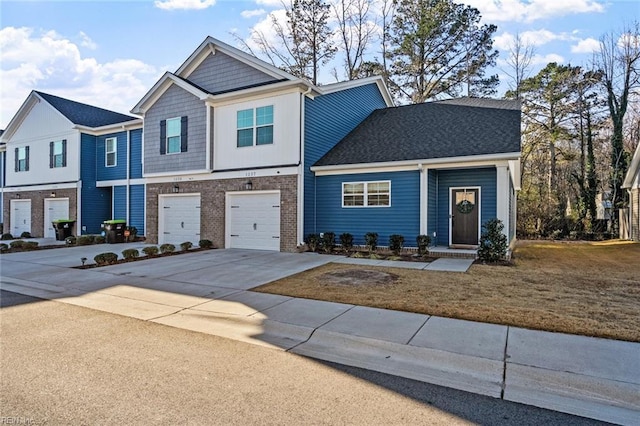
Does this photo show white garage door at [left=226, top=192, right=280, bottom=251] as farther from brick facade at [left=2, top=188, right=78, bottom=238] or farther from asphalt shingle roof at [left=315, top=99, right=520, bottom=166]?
brick facade at [left=2, top=188, right=78, bottom=238]

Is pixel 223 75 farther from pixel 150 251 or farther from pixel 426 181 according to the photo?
pixel 426 181

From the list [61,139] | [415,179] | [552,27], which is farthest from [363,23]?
[61,139]

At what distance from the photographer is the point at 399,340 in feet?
15.0

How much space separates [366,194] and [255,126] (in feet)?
15.9

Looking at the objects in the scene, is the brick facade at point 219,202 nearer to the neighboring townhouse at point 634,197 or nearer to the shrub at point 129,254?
the shrub at point 129,254

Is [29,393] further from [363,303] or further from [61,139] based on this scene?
[61,139]

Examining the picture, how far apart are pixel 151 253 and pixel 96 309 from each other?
6.39m

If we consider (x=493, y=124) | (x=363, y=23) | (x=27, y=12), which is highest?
(x=363, y=23)

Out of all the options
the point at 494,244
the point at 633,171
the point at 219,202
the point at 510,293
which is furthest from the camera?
the point at 633,171

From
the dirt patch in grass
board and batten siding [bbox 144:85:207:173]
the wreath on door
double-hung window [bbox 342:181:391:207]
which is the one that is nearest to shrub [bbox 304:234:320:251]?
double-hung window [bbox 342:181:391:207]

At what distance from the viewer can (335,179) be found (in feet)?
45.5

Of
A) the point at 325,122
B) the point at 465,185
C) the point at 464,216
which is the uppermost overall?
the point at 325,122

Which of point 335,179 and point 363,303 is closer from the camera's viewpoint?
point 363,303

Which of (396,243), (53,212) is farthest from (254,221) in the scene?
(53,212)
